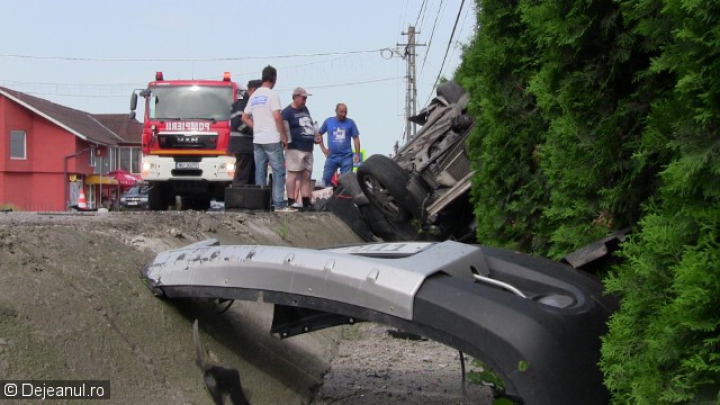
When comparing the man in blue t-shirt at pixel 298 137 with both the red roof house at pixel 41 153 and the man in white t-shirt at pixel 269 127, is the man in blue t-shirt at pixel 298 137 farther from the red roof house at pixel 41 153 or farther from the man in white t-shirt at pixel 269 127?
the red roof house at pixel 41 153

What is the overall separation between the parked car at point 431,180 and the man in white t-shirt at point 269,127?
257 centimetres

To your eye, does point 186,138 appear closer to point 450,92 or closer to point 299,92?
point 299,92

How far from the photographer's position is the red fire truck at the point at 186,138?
68.8 ft

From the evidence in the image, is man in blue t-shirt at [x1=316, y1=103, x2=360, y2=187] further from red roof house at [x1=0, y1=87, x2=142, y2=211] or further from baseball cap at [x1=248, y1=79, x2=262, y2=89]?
red roof house at [x1=0, y1=87, x2=142, y2=211]

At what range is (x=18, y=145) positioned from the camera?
57.1m

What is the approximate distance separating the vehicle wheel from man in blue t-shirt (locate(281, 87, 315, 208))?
3.57 meters

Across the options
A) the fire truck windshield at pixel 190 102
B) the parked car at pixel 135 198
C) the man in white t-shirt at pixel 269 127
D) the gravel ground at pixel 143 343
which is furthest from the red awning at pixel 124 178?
the gravel ground at pixel 143 343

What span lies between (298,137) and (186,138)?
28.2 ft

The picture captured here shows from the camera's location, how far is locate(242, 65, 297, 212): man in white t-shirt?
39.3 ft

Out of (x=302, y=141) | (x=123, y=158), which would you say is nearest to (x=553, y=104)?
(x=302, y=141)

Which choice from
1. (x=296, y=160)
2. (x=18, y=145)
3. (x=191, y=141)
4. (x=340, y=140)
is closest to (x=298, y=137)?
(x=296, y=160)

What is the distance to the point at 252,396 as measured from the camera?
12.3 feet

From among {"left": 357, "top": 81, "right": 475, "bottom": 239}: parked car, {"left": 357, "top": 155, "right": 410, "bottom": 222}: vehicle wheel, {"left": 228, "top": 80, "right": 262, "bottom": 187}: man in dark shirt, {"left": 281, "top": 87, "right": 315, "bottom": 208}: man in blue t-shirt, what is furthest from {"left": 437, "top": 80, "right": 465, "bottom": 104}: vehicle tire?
{"left": 228, "top": 80, "right": 262, "bottom": 187}: man in dark shirt

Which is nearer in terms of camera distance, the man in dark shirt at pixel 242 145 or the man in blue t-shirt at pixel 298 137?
the man in blue t-shirt at pixel 298 137
